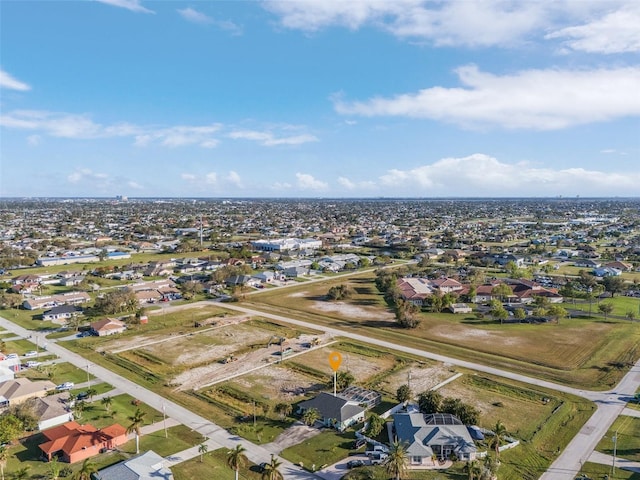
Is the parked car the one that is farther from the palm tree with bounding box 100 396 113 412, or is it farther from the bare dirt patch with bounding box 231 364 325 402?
the palm tree with bounding box 100 396 113 412

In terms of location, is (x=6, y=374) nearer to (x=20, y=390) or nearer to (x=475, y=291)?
(x=20, y=390)

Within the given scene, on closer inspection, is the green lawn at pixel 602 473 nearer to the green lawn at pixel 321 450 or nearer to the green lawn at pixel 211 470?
the green lawn at pixel 321 450

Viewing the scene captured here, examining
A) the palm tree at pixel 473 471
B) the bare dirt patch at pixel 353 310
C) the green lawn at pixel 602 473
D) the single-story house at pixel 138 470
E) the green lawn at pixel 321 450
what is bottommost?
the green lawn at pixel 321 450

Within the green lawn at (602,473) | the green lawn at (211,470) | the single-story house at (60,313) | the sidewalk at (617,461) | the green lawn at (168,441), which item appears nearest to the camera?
the green lawn at (602,473)

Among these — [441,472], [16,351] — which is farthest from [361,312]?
[16,351]

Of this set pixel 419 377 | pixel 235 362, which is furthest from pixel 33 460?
pixel 419 377

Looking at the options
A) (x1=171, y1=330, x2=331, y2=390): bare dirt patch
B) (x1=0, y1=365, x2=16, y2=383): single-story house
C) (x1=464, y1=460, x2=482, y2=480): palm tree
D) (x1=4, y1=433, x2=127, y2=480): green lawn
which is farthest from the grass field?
(x1=0, y1=365, x2=16, y2=383): single-story house

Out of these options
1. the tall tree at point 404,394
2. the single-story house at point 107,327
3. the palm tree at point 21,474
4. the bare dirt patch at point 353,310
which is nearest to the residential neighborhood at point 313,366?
the tall tree at point 404,394

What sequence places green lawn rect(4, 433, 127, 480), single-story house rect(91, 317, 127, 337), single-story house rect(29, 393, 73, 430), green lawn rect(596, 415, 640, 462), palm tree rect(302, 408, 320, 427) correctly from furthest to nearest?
single-story house rect(91, 317, 127, 337), palm tree rect(302, 408, 320, 427), single-story house rect(29, 393, 73, 430), green lawn rect(596, 415, 640, 462), green lawn rect(4, 433, 127, 480)

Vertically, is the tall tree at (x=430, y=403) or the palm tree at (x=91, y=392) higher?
the tall tree at (x=430, y=403)
